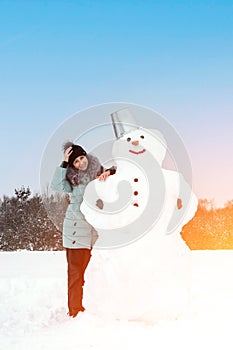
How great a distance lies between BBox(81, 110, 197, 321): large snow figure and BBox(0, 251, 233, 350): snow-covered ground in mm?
166

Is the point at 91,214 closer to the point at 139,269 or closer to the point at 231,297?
the point at 139,269

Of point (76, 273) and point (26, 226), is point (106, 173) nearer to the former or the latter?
point (76, 273)

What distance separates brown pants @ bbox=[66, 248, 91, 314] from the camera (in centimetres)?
503

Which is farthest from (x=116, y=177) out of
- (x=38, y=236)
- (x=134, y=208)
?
(x=38, y=236)

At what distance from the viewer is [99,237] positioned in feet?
15.4

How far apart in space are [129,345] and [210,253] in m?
6.64

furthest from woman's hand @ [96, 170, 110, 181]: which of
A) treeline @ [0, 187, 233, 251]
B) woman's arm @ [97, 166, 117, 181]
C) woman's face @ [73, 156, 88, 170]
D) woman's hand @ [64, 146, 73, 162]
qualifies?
treeline @ [0, 187, 233, 251]

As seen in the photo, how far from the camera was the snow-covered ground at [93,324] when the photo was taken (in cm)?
425

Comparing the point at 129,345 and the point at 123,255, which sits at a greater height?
the point at 123,255

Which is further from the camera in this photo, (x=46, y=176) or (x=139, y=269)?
(x=46, y=176)

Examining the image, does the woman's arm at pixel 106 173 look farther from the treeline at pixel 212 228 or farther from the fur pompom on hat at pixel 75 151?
the treeline at pixel 212 228

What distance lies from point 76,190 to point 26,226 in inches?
445

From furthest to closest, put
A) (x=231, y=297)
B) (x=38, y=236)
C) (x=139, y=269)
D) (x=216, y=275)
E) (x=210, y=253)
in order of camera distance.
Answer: (x=38, y=236) < (x=210, y=253) < (x=216, y=275) < (x=231, y=297) < (x=139, y=269)

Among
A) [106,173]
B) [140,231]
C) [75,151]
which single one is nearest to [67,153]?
[75,151]
